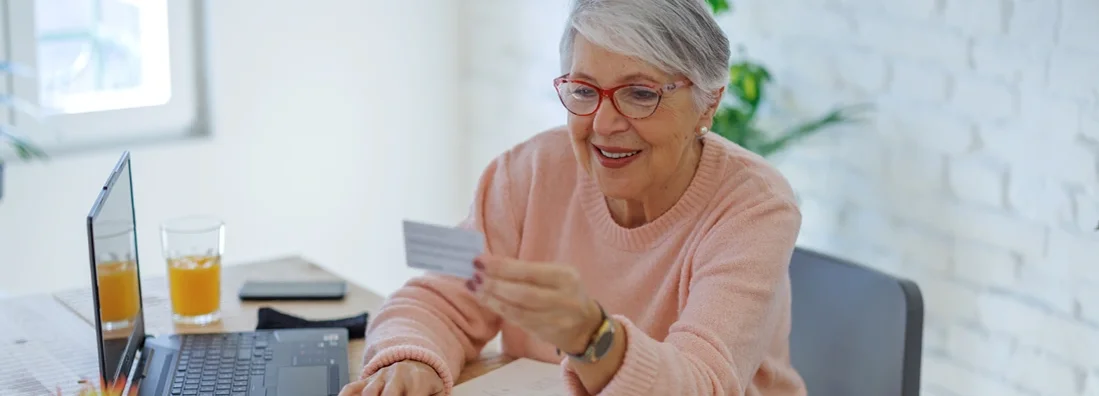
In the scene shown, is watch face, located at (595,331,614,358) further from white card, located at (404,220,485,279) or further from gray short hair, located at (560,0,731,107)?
gray short hair, located at (560,0,731,107)

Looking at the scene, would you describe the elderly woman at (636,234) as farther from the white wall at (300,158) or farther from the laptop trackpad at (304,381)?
the white wall at (300,158)

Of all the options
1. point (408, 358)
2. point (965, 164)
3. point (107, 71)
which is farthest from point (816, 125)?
point (107, 71)

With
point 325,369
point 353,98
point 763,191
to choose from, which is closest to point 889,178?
point 763,191

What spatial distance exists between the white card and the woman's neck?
47 cm

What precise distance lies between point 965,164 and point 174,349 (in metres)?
1.38

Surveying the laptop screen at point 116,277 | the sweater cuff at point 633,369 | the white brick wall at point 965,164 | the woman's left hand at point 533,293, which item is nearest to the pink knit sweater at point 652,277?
the sweater cuff at point 633,369

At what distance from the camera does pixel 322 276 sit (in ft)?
6.47

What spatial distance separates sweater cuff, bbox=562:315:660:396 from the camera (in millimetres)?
1201

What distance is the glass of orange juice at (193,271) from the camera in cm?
173

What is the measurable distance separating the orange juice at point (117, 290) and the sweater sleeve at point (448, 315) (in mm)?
290

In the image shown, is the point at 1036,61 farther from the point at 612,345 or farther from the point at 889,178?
the point at 612,345

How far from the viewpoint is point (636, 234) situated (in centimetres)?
158

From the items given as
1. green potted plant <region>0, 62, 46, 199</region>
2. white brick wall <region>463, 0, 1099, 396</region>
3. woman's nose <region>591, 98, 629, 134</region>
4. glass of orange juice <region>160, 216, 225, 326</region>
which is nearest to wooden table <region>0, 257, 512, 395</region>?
glass of orange juice <region>160, 216, 225, 326</region>

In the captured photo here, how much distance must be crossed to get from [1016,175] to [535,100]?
1.45 metres
